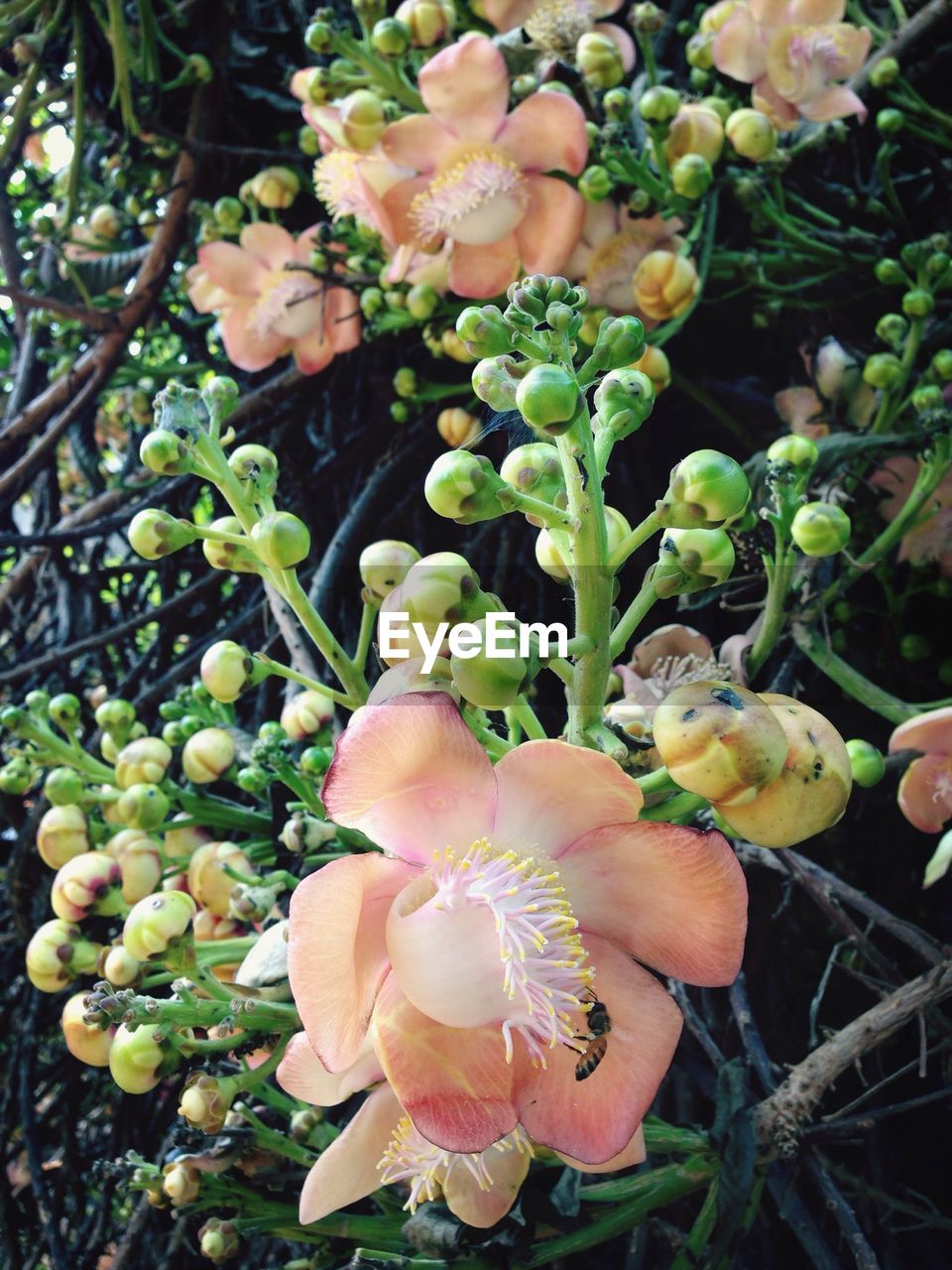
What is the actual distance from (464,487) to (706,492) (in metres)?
0.09

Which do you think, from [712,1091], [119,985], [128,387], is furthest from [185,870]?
[128,387]

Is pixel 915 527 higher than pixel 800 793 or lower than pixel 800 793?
lower

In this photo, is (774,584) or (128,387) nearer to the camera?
(774,584)

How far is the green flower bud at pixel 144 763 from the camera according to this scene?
65cm

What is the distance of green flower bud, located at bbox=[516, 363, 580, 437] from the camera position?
373 mm

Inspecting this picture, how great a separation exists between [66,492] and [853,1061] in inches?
55.6

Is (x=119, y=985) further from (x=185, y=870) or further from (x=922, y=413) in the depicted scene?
(x=922, y=413)

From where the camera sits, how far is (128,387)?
119 cm

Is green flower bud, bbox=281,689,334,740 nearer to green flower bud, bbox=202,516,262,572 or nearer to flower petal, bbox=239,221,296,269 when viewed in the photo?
green flower bud, bbox=202,516,262,572

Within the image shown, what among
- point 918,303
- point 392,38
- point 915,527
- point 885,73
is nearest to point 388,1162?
point 915,527

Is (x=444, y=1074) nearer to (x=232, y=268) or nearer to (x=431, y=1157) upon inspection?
(x=431, y=1157)

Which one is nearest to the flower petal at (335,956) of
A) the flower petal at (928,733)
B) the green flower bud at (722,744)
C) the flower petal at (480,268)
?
the green flower bud at (722,744)

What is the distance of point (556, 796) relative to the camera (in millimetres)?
403

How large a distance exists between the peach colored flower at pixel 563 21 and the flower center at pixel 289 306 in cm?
28
